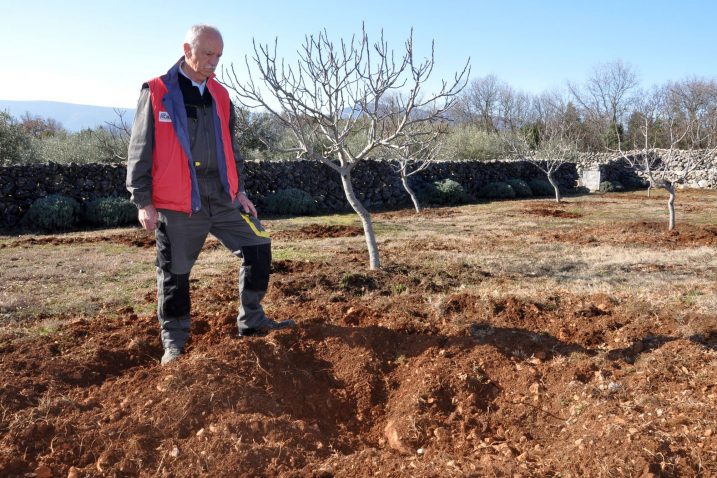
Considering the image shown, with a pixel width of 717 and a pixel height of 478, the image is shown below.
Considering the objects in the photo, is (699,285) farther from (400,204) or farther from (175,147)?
(400,204)

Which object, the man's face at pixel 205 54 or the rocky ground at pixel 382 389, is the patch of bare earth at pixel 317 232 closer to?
the rocky ground at pixel 382 389

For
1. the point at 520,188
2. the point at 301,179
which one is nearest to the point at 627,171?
the point at 520,188

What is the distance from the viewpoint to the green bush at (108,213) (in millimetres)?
13305

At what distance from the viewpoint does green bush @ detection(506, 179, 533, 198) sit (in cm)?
2180

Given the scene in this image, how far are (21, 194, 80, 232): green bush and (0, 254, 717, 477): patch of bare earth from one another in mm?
9219

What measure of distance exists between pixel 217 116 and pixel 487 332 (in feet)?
7.70

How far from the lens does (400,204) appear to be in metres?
18.9

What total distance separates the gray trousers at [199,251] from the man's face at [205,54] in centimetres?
64

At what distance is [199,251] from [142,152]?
0.64 m

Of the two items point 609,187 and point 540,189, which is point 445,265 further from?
point 609,187

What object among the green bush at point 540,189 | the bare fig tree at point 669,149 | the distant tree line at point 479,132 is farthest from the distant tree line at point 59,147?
the green bush at point 540,189

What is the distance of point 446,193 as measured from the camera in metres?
19.1

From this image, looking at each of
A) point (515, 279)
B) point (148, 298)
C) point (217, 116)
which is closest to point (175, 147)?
point (217, 116)

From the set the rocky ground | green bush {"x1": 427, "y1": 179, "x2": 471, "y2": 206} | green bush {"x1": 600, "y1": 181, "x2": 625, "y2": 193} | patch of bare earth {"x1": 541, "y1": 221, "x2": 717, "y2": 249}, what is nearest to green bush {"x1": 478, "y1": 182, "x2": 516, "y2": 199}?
green bush {"x1": 427, "y1": 179, "x2": 471, "y2": 206}
